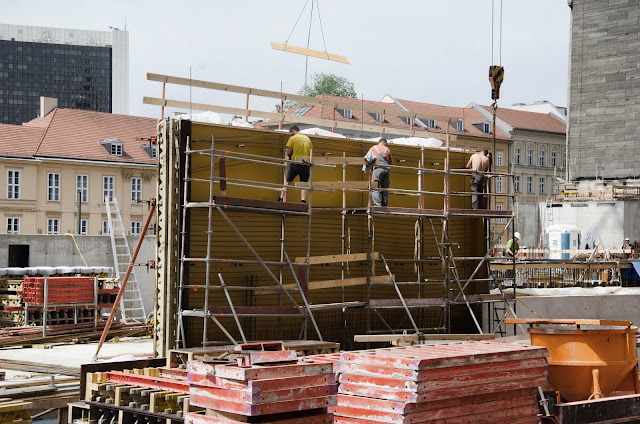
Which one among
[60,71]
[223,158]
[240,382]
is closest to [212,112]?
[223,158]

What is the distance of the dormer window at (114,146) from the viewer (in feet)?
201

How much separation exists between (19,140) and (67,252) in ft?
105

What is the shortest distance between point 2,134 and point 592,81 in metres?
40.3

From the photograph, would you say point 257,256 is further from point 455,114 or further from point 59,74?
point 59,74

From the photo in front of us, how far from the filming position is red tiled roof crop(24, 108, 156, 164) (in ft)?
194

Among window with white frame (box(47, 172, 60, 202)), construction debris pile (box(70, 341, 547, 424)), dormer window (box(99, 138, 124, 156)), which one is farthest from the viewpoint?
dormer window (box(99, 138, 124, 156))

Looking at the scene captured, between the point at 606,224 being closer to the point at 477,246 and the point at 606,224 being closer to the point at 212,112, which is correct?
the point at 477,246

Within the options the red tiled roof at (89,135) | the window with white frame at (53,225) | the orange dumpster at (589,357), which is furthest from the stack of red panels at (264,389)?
the window with white frame at (53,225)

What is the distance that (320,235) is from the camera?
61.4ft

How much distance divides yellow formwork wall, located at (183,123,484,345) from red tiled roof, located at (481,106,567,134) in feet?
229

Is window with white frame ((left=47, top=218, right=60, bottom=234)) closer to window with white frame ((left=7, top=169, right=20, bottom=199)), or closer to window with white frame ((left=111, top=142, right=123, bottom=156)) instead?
window with white frame ((left=7, top=169, right=20, bottom=199))

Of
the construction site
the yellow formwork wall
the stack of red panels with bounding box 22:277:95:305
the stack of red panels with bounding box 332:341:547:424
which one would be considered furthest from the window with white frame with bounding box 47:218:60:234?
the stack of red panels with bounding box 332:341:547:424

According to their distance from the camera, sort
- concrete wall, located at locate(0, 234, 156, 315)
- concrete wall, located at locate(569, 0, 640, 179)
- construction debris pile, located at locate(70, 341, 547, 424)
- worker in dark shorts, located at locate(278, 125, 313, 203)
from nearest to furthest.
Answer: construction debris pile, located at locate(70, 341, 547, 424) → worker in dark shorts, located at locate(278, 125, 313, 203) → concrete wall, located at locate(0, 234, 156, 315) → concrete wall, located at locate(569, 0, 640, 179)

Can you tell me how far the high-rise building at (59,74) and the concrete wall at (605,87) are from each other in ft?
306
